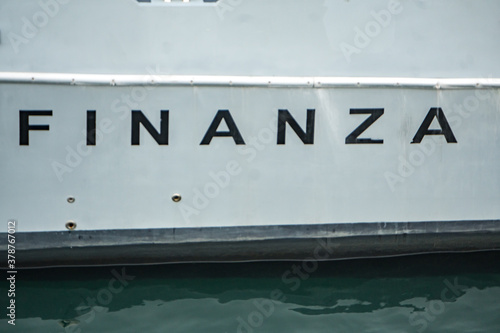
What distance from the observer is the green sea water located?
175 inches

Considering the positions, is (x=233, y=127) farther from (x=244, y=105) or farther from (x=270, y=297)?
(x=270, y=297)

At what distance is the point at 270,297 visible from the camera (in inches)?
188

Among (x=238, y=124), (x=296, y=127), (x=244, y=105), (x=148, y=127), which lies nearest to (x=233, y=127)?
(x=238, y=124)

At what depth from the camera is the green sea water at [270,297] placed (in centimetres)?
443

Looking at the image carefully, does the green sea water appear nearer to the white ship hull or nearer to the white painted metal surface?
the white ship hull

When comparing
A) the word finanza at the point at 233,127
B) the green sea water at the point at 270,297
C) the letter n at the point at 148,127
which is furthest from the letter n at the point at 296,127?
the green sea water at the point at 270,297

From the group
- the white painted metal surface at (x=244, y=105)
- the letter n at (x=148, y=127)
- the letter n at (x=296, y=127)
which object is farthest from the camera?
the letter n at (x=296, y=127)

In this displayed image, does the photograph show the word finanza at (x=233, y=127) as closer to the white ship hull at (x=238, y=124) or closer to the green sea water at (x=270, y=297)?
the white ship hull at (x=238, y=124)

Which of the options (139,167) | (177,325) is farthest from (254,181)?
(177,325)

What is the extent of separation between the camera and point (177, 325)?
4387mm

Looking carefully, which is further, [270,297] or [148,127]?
[270,297]

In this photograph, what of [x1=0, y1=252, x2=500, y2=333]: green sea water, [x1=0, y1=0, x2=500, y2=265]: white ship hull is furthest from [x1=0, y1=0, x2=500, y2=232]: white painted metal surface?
[x1=0, y1=252, x2=500, y2=333]: green sea water

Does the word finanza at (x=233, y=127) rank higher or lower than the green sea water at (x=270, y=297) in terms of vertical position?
higher

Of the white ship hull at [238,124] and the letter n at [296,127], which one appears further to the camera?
the letter n at [296,127]
